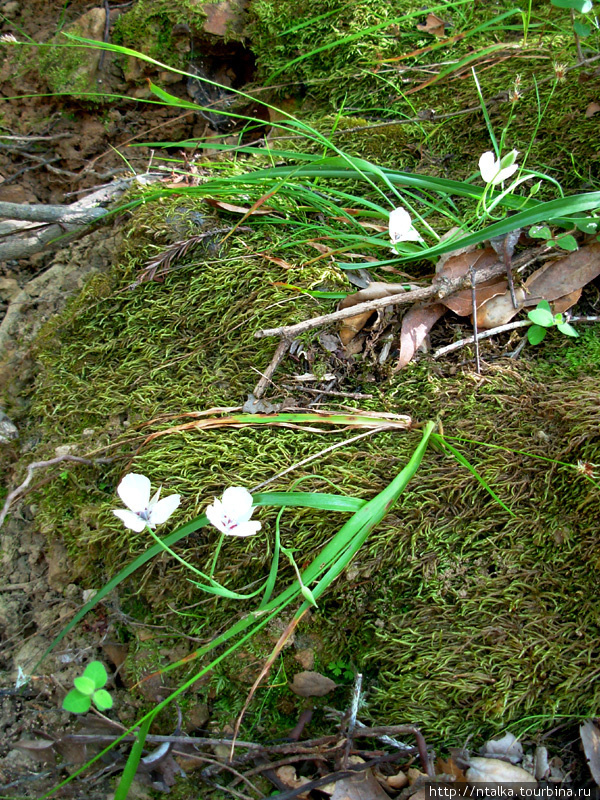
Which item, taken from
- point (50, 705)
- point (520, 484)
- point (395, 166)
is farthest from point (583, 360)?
point (50, 705)

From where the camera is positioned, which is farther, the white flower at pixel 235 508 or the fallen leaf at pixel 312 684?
the fallen leaf at pixel 312 684

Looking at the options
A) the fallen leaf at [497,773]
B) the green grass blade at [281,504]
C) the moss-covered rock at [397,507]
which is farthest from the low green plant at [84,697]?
the fallen leaf at [497,773]

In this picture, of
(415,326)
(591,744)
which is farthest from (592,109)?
(591,744)

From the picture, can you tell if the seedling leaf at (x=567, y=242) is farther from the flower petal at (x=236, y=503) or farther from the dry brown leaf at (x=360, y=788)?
the dry brown leaf at (x=360, y=788)

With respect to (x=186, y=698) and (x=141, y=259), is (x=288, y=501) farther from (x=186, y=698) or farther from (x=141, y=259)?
(x=141, y=259)

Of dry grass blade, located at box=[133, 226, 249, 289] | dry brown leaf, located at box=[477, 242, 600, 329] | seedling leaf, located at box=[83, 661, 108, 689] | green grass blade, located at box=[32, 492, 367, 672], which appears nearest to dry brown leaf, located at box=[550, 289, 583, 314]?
dry brown leaf, located at box=[477, 242, 600, 329]

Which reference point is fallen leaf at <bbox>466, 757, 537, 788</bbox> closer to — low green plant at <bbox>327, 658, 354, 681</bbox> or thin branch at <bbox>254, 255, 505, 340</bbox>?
low green plant at <bbox>327, 658, 354, 681</bbox>
